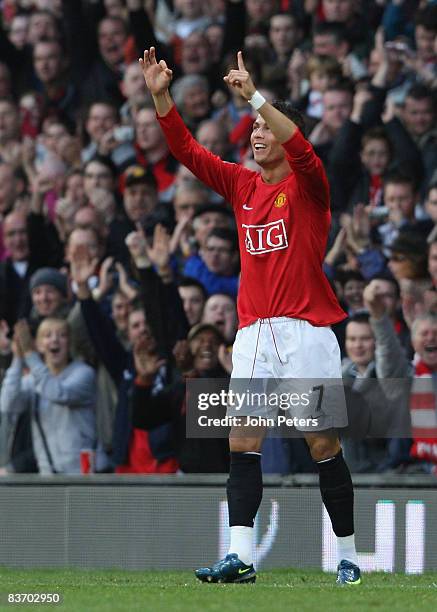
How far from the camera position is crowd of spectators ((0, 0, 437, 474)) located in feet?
32.1

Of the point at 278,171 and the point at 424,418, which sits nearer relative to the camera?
the point at 278,171

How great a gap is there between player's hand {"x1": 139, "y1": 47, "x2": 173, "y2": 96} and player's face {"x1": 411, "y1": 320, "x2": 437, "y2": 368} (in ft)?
9.31

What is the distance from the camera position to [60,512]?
922cm

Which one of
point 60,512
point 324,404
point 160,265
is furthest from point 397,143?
point 324,404

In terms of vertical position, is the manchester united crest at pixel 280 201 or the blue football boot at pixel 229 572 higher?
the manchester united crest at pixel 280 201

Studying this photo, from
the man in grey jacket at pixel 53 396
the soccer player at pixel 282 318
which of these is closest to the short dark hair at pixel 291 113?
the soccer player at pixel 282 318

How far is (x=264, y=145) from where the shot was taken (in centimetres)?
701

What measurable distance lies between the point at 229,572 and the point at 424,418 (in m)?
2.65

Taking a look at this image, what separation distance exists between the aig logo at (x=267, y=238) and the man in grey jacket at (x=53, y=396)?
372cm

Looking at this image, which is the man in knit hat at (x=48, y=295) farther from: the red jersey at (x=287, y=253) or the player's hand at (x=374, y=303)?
the red jersey at (x=287, y=253)

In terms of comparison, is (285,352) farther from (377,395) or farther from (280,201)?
(377,395)

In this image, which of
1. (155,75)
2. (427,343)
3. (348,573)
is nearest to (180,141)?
(155,75)

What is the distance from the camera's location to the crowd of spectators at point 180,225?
9.80 meters

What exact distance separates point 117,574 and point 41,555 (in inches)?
42.9
